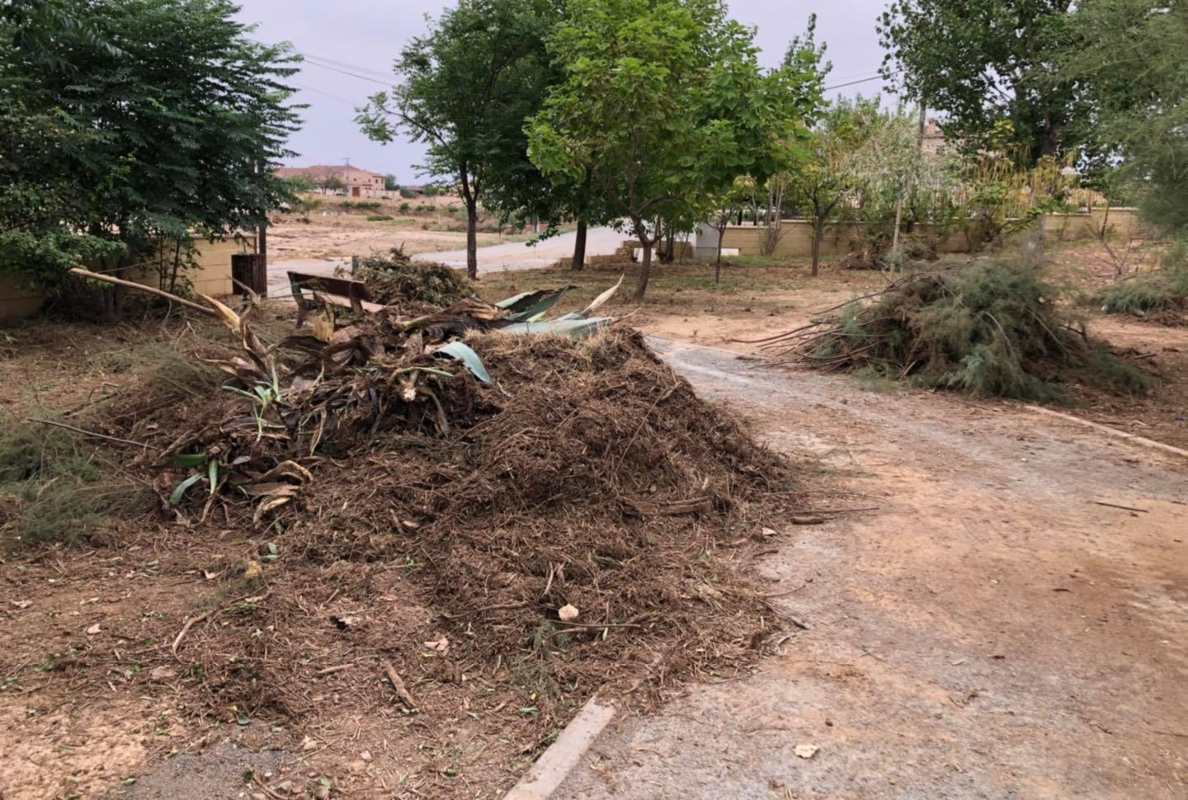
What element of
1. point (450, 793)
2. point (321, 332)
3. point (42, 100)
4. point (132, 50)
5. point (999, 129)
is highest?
point (999, 129)

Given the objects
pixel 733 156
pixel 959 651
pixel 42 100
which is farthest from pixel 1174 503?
pixel 42 100

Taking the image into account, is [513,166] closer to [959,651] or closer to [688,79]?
[688,79]

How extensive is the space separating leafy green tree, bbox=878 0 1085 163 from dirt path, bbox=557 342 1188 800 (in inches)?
1038

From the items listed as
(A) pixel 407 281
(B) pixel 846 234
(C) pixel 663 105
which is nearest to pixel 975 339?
(A) pixel 407 281

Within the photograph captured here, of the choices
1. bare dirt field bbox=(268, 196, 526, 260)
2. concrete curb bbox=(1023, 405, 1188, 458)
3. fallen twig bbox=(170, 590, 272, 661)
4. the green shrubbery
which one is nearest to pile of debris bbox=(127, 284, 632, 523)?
fallen twig bbox=(170, 590, 272, 661)

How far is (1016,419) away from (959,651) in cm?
473

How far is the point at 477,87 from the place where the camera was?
54.8 ft

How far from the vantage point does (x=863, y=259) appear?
22.2 metres

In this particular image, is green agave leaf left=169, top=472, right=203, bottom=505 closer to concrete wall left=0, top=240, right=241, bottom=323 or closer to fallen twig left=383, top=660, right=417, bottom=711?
fallen twig left=383, top=660, right=417, bottom=711

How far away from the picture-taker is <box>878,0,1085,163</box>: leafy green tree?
27797mm

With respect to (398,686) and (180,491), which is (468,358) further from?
(398,686)

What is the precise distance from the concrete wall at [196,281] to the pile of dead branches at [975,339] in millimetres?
7860

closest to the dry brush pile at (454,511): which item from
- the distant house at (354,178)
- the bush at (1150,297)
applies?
the bush at (1150,297)

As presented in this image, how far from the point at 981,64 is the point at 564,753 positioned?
32.9 meters
